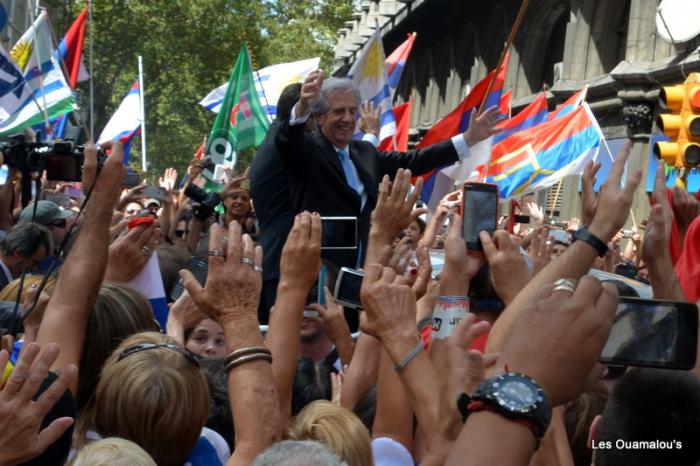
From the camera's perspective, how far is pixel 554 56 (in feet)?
87.1

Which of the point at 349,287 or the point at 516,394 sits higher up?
the point at 516,394

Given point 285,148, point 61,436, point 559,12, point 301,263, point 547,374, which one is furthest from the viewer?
point 559,12

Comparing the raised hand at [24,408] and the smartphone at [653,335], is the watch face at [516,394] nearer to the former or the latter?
the smartphone at [653,335]

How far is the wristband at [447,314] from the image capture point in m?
3.40

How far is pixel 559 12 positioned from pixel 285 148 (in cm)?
2008

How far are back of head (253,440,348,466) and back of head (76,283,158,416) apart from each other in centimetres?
111

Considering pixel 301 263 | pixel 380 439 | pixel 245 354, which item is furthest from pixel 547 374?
pixel 301 263

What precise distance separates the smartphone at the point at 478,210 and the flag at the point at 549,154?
7.68 metres

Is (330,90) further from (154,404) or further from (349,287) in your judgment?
(154,404)

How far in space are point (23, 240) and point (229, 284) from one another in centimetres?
401

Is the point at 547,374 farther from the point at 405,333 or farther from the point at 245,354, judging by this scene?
the point at 245,354

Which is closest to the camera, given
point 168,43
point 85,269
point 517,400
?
point 517,400

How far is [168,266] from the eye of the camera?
260 inches

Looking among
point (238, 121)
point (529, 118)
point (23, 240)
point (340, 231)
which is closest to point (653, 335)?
point (340, 231)
